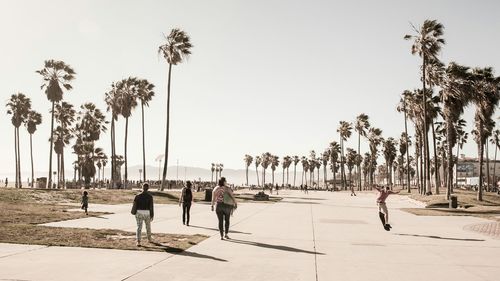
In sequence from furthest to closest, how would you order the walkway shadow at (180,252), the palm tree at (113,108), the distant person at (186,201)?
the palm tree at (113,108)
the distant person at (186,201)
the walkway shadow at (180,252)

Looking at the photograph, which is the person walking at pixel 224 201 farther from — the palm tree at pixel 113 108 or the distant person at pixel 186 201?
the palm tree at pixel 113 108

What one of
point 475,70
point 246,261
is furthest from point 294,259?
point 475,70

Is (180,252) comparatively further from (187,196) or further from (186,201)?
(187,196)

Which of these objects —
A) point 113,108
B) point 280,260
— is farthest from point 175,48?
point 280,260

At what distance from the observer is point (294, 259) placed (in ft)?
32.1

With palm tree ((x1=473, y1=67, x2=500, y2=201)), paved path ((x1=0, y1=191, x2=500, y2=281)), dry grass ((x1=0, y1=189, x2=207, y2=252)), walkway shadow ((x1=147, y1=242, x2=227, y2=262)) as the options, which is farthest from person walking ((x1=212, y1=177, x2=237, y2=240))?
palm tree ((x1=473, y1=67, x2=500, y2=201))

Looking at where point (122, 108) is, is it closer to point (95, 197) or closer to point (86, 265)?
point (95, 197)

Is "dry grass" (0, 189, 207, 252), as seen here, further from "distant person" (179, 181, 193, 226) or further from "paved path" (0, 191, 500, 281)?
"distant person" (179, 181, 193, 226)

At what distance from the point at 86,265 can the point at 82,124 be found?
76.7m

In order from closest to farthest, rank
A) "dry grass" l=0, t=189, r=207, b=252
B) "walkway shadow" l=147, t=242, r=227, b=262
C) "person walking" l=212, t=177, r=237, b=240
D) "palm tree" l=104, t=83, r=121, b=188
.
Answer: "walkway shadow" l=147, t=242, r=227, b=262, "dry grass" l=0, t=189, r=207, b=252, "person walking" l=212, t=177, r=237, b=240, "palm tree" l=104, t=83, r=121, b=188

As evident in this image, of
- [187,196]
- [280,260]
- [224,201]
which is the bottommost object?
[280,260]

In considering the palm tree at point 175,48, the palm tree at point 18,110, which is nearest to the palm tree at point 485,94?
the palm tree at point 175,48

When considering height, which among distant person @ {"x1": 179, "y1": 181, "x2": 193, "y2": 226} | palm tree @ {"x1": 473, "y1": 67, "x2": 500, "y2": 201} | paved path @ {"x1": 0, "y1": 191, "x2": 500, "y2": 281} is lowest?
paved path @ {"x1": 0, "y1": 191, "x2": 500, "y2": 281}

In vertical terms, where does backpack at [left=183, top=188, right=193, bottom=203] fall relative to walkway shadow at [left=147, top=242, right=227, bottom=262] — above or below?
above
